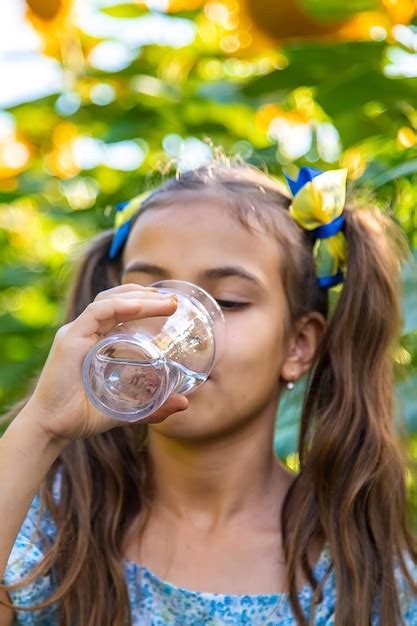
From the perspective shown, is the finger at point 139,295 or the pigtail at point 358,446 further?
the pigtail at point 358,446

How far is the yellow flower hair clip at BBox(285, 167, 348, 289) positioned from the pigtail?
1.1 inches

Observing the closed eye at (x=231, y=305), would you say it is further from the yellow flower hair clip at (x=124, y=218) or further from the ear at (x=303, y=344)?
the yellow flower hair clip at (x=124, y=218)

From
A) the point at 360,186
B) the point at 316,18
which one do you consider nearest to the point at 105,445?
the point at 360,186

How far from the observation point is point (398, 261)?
2215mm

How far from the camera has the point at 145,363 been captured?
1.70 metres

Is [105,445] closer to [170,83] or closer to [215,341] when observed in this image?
[215,341]

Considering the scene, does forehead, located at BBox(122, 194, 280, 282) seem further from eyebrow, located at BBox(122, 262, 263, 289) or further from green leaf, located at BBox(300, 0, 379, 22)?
green leaf, located at BBox(300, 0, 379, 22)

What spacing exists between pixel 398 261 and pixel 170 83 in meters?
0.50

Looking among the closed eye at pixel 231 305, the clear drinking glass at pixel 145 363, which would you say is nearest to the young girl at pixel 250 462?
the closed eye at pixel 231 305

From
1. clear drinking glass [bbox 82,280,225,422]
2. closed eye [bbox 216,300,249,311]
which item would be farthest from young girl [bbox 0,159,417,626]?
clear drinking glass [bbox 82,280,225,422]

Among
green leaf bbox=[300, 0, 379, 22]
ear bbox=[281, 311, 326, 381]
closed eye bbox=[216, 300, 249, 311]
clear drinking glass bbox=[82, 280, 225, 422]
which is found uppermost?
green leaf bbox=[300, 0, 379, 22]

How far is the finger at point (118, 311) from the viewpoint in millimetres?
1687

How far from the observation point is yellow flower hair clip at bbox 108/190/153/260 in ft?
7.22

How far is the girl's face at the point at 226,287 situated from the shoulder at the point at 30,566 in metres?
0.25
